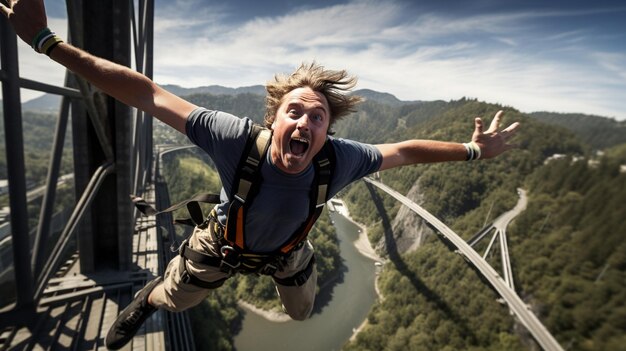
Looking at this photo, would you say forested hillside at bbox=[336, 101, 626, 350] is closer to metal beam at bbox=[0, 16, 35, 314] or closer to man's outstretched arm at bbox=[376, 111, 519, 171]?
man's outstretched arm at bbox=[376, 111, 519, 171]

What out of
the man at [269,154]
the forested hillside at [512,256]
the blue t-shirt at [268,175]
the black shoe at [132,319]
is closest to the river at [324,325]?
the forested hillside at [512,256]

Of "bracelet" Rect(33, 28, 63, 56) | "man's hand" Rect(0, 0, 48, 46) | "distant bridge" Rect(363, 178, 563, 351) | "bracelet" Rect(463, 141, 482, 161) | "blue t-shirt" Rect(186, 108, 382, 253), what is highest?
"man's hand" Rect(0, 0, 48, 46)

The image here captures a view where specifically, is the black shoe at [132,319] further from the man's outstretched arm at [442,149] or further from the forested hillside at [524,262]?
the forested hillside at [524,262]

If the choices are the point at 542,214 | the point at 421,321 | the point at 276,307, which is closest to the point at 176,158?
the point at 276,307

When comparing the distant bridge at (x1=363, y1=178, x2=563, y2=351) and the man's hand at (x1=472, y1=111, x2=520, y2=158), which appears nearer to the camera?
the man's hand at (x1=472, y1=111, x2=520, y2=158)

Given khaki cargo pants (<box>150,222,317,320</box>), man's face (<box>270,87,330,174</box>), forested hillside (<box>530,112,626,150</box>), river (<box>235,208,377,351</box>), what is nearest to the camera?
man's face (<box>270,87,330,174</box>)

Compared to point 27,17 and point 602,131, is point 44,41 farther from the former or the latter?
point 602,131

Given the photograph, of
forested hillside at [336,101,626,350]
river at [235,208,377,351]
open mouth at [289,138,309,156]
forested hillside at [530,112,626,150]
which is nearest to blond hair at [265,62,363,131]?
open mouth at [289,138,309,156]

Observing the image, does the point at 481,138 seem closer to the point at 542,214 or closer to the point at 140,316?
the point at 140,316

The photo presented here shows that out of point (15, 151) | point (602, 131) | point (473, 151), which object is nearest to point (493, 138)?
point (473, 151)
